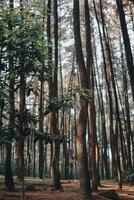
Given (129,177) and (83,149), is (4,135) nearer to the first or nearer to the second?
(83,149)

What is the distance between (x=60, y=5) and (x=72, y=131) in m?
21.2

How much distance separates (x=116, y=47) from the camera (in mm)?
28156

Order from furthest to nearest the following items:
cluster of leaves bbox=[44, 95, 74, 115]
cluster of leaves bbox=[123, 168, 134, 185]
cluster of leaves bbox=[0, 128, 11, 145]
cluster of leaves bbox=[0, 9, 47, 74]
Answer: cluster of leaves bbox=[123, 168, 134, 185]
cluster of leaves bbox=[44, 95, 74, 115]
cluster of leaves bbox=[0, 9, 47, 74]
cluster of leaves bbox=[0, 128, 11, 145]

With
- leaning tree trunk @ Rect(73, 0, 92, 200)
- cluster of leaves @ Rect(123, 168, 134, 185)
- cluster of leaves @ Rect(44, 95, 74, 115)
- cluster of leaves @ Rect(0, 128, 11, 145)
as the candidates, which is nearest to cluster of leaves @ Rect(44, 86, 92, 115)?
cluster of leaves @ Rect(44, 95, 74, 115)

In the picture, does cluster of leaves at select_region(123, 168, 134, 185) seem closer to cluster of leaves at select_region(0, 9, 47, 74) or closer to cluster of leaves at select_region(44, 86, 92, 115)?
cluster of leaves at select_region(44, 86, 92, 115)

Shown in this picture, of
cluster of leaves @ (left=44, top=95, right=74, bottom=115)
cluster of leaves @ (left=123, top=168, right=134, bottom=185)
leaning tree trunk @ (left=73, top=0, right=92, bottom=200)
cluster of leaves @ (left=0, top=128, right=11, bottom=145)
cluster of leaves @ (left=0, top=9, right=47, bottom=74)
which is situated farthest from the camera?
cluster of leaves @ (left=123, top=168, right=134, bottom=185)

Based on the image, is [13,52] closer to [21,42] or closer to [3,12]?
[21,42]

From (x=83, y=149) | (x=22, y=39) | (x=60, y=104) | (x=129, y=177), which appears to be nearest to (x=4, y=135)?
(x=60, y=104)

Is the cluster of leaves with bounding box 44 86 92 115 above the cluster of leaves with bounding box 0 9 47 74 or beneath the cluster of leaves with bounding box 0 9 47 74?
beneath

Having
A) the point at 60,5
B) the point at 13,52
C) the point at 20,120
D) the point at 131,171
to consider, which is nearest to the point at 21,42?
the point at 13,52

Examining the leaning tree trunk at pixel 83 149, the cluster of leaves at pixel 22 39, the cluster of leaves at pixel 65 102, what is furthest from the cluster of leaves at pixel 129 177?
the cluster of leaves at pixel 22 39

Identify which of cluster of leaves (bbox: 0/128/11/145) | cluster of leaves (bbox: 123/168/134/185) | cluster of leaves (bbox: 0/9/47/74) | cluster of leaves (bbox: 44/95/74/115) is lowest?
cluster of leaves (bbox: 123/168/134/185)

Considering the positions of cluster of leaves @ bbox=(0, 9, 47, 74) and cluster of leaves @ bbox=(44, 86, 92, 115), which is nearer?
cluster of leaves @ bbox=(0, 9, 47, 74)

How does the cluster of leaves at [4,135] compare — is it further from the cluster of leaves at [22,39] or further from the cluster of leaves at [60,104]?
the cluster of leaves at [22,39]
